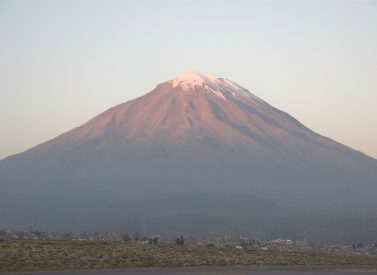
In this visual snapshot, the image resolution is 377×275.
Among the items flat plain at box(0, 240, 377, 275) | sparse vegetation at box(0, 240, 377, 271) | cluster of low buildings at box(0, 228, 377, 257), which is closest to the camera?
flat plain at box(0, 240, 377, 275)

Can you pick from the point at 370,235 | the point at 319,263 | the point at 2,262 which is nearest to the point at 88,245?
the point at 2,262

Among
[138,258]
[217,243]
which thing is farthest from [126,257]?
[217,243]

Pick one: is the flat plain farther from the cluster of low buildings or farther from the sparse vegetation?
the cluster of low buildings

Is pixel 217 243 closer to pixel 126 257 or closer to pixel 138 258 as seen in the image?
pixel 138 258

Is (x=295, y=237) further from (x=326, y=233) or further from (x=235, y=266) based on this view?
(x=235, y=266)

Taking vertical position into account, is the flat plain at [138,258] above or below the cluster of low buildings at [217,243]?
below

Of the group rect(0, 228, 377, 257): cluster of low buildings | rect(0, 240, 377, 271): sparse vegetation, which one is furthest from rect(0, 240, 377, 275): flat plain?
rect(0, 228, 377, 257): cluster of low buildings

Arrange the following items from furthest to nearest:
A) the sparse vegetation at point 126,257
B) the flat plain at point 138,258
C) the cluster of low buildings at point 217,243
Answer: the cluster of low buildings at point 217,243, the sparse vegetation at point 126,257, the flat plain at point 138,258

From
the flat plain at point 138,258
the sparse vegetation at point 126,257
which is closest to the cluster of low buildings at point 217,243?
the sparse vegetation at point 126,257

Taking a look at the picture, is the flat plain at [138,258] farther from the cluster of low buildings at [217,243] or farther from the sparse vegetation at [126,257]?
the cluster of low buildings at [217,243]
